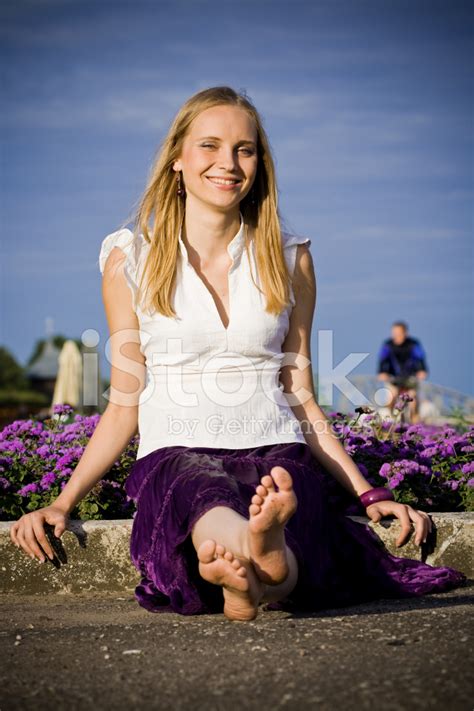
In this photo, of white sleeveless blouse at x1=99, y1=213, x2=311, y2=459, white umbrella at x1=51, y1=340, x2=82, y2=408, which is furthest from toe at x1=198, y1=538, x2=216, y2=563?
white umbrella at x1=51, y1=340, x2=82, y2=408

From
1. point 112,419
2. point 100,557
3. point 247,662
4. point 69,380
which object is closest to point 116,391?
point 112,419

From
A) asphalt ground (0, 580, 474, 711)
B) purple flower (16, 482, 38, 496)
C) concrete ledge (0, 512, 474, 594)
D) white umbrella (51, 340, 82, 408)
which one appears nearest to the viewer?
asphalt ground (0, 580, 474, 711)

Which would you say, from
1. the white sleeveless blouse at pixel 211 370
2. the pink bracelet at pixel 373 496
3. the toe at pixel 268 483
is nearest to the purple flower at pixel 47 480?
the white sleeveless blouse at pixel 211 370

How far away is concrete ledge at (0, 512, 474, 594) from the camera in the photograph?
3547 millimetres

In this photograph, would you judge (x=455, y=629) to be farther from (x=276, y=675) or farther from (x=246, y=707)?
(x=246, y=707)

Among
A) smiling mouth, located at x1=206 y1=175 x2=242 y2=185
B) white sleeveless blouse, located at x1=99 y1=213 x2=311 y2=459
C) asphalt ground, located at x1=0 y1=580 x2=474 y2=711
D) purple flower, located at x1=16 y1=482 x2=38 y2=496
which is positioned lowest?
asphalt ground, located at x1=0 y1=580 x2=474 y2=711

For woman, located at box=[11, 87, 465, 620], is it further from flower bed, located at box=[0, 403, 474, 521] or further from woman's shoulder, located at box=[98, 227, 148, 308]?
flower bed, located at box=[0, 403, 474, 521]

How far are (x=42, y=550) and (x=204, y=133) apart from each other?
1.71m

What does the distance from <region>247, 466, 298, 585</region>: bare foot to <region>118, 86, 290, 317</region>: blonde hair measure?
1138 mm

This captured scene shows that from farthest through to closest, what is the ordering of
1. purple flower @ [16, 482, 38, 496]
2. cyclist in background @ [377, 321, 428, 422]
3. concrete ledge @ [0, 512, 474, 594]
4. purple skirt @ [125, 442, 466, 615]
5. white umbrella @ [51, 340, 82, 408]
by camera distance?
white umbrella @ [51, 340, 82, 408] → cyclist in background @ [377, 321, 428, 422] → purple flower @ [16, 482, 38, 496] → concrete ledge @ [0, 512, 474, 594] → purple skirt @ [125, 442, 466, 615]

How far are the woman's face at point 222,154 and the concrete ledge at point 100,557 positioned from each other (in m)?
1.34

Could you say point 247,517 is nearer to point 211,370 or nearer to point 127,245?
point 211,370

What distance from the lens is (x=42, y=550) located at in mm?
3457

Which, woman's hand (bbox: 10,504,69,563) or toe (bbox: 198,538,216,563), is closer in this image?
toe (bbox: 198,538,216,563)
